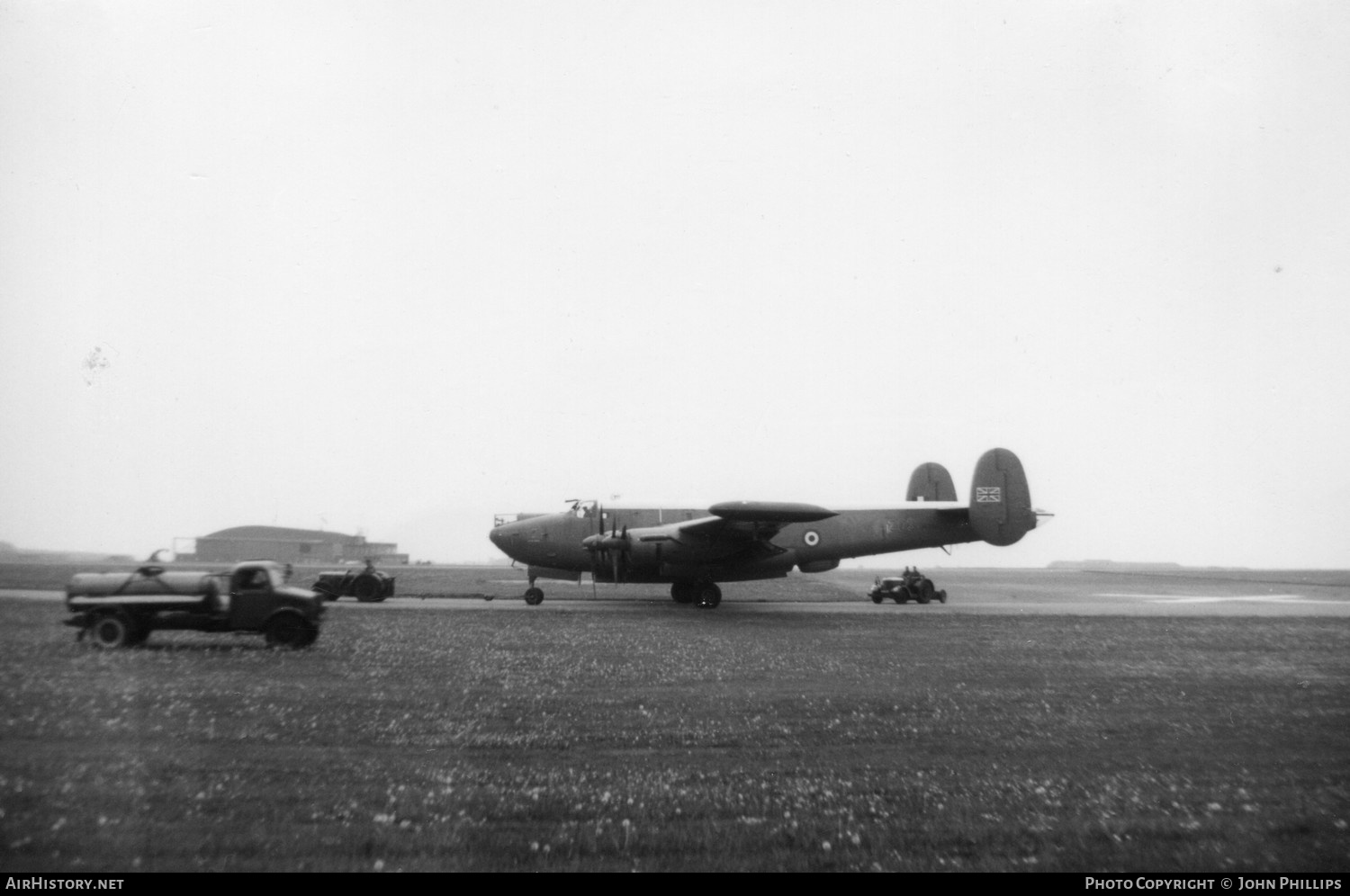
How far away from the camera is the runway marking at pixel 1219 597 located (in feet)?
97.9

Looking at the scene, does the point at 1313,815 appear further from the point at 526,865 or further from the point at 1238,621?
the point at 1238,621

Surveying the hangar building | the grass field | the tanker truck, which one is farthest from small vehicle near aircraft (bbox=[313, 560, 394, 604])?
the tanker truck

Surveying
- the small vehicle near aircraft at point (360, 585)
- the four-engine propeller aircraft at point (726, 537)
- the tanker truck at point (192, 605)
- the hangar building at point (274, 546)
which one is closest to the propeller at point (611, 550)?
the four-engine propeller aircraft at point (726, 537)

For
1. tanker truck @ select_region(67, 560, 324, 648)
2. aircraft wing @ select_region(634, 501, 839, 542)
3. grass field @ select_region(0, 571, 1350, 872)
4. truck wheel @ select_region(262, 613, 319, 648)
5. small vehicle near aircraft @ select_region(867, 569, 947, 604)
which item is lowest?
small vehicle near aircraft @ select_region(867, 569, 947, 604)

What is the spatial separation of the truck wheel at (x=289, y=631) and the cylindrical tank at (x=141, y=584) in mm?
1077

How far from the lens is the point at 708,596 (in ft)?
84.3

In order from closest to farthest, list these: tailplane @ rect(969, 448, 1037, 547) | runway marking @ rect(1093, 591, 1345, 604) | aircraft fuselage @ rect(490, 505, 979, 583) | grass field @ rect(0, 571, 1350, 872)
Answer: grass field @ rect(0, 571, 1350, 872), aircraft fuselage @ rect(490, 505, 979, 583), tailplane @ rect(969, 448, 1037, 547), runway marking @ rect(1093, 591, 1345, 604)

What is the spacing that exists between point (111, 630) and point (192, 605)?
120 centimetres

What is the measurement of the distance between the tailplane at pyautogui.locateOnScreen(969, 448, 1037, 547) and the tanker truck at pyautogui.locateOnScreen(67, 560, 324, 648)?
20474 millimetres

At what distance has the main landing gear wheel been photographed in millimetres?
25609

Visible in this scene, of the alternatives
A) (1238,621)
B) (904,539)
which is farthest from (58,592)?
(1238,621)

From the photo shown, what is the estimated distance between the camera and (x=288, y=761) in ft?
22.7

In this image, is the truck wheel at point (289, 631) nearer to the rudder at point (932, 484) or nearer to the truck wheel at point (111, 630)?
the truck wheel at point (111, 630)

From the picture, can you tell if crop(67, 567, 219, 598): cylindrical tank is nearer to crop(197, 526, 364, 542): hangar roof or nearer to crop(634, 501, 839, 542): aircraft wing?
crop(197, 526, 364, 542): hangar roof
